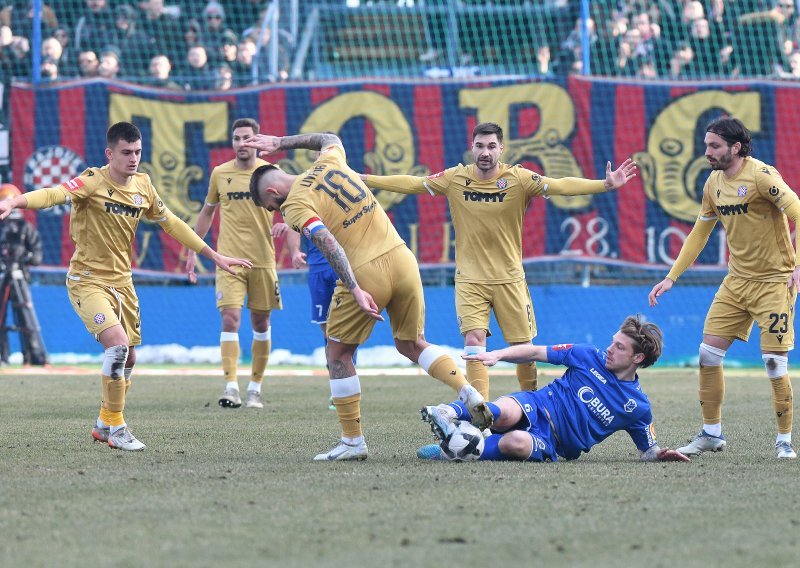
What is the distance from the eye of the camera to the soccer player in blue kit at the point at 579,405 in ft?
25.2

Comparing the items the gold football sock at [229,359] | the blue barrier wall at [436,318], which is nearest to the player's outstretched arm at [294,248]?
the gold football sock at [229,359]

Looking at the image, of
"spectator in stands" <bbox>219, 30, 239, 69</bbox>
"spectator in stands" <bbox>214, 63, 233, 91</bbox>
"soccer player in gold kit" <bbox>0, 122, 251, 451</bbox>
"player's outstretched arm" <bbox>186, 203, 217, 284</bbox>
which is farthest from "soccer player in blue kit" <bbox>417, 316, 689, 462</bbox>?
"spectator in stands" <bbox>219, 30, 239, 69</bbox>

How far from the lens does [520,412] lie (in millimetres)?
7707

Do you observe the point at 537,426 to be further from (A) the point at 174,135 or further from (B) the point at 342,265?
(A) the point at 174,135

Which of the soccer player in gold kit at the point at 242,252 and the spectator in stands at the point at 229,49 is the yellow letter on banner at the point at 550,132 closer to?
the spectator in stands at the point at 229,49

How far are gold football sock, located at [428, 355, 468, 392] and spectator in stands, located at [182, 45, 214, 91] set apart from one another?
1208cm

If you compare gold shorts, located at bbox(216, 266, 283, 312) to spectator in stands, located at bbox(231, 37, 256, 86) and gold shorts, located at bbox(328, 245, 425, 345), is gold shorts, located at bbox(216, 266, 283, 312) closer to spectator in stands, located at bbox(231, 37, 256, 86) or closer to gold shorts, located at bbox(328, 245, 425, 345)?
gold shorts, located at bbox(328, 245, 425, 345)

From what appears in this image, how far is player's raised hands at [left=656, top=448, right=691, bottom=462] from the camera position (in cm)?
782

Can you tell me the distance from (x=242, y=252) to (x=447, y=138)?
21.7 feet

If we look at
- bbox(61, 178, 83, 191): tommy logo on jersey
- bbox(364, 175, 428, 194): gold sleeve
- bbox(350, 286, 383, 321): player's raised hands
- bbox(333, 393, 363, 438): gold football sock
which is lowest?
bbox(333, 393, 363, 438): gold football sock

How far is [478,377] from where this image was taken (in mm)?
9523

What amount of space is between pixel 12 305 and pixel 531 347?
11.6 meters

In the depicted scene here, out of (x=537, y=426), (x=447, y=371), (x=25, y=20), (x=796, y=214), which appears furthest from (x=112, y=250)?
(x=25, y=20)

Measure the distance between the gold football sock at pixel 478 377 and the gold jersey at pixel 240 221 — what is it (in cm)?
378
